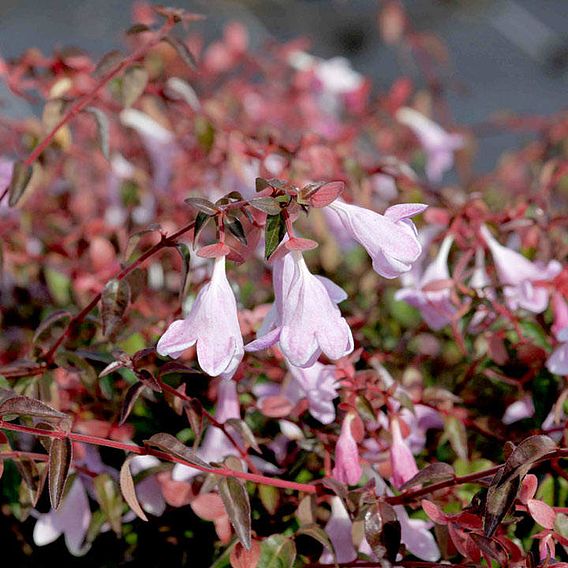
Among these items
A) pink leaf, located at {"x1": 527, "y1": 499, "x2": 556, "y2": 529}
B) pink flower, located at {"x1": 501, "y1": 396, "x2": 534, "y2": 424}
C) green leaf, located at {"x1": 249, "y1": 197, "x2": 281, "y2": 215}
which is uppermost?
green leaf, located at {"x1": 249, "y1": 197, "x2": 281, "y2": 215}

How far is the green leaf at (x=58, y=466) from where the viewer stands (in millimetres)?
542

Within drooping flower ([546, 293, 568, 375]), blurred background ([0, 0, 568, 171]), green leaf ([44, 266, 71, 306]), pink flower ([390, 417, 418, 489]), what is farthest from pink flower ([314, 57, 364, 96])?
blurred background ([0, 0, 568, 171])

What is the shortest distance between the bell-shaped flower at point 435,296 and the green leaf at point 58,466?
1.15 feet

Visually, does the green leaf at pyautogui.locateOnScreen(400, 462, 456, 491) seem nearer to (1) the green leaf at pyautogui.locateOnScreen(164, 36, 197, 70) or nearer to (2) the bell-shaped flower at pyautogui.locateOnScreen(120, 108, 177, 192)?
(1) the green leaf at pyautogui.locateOnScreen(164, 36, 197, 70)

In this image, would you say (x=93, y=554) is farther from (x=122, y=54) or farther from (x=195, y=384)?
(x=122, y=54)

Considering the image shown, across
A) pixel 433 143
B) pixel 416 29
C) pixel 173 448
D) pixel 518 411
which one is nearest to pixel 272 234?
pixel 173 448

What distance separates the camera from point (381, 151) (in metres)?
1.59

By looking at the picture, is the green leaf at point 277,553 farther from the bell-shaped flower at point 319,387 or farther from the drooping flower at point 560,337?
the drooping flower at point 560,337

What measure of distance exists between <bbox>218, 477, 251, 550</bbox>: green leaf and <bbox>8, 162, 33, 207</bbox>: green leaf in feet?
1.10

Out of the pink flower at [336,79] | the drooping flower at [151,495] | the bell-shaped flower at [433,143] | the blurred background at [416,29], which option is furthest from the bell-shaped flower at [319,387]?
the blurred background at [416,29]

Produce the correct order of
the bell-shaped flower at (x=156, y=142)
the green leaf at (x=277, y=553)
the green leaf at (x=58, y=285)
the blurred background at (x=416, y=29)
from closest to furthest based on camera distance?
the green leaf at (x=277, y=553), the green leaf at (x=58, y=285), the bell-shaped flower at (x=156, y=142), the blurred background at (x=416, y=29)

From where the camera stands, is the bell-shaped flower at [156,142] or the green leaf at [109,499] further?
the bell-shaped flower at [156,142]

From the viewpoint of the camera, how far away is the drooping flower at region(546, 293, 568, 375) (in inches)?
26.4

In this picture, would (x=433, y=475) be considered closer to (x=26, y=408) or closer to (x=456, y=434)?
(x=456, y=434)
